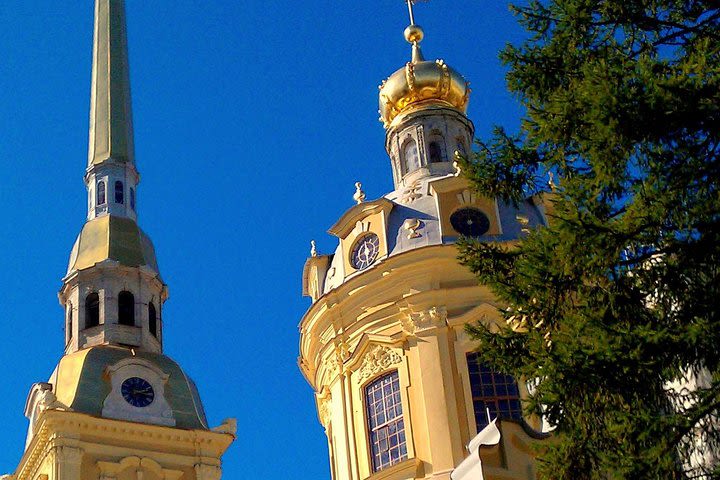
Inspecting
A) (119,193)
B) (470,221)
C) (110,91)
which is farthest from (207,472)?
(110,91)

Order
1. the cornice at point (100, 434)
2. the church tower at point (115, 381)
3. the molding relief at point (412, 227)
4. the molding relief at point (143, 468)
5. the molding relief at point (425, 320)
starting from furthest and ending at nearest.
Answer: the molding relief at point (143, 468) → the church tower at point (115, 381) → the cornice at point (100, 434) → the molding relief at point (412, 227) → the molding relief at point (425, 320)

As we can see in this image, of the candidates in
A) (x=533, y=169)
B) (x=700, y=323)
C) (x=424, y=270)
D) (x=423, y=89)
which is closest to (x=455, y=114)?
(x=423, y=89)

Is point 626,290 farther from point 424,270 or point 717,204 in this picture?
point 424,270

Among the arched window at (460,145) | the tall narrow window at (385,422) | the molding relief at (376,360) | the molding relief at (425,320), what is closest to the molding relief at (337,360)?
the molding relief at (376,360)

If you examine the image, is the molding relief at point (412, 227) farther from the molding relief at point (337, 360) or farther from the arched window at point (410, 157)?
the arched window at point (410, 157)

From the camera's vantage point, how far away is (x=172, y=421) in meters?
38.9

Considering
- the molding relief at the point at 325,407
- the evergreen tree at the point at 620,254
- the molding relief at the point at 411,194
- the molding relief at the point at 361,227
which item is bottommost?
the evergreen tree at the point at 620,254

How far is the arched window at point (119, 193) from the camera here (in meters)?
44.6

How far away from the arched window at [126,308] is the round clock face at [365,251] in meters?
12.2

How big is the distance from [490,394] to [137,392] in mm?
13675

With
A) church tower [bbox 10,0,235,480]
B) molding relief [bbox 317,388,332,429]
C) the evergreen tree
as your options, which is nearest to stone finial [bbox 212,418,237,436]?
church tower [bbox 10,0,235,480]

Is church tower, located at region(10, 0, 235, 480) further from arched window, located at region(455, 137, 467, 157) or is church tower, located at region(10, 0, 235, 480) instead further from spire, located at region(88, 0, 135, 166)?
arched window, located at region(455, 137, 467, 157)

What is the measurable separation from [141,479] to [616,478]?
27129 mm

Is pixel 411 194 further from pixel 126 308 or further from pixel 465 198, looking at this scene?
pixel 126 308
